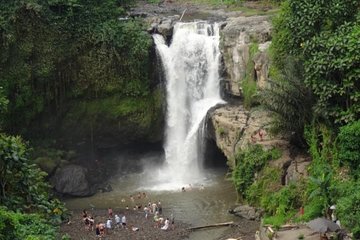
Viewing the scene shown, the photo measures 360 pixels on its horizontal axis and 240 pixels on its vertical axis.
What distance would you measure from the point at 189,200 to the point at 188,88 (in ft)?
28.3

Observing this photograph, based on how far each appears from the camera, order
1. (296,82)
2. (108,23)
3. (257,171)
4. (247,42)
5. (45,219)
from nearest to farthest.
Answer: (45,219) → (296,82) → (257,171) → (247,42) → (108,23)

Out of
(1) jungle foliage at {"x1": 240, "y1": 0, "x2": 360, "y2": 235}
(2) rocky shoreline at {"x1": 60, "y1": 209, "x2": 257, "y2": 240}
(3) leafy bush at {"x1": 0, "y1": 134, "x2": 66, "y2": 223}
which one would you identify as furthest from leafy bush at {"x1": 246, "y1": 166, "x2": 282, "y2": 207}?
(3) leafy bush at {"x1": 0, "y1": 134, "x2": 66, "y2": 223}

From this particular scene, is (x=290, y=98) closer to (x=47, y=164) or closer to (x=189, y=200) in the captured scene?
(x=189, y=200)

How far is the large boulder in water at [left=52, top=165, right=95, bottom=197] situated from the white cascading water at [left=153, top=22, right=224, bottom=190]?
15.1ft

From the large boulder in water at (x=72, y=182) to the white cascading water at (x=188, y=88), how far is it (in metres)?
4.60

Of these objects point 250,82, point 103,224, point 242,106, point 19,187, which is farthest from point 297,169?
point 19,187

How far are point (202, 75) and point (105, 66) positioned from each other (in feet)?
19.6

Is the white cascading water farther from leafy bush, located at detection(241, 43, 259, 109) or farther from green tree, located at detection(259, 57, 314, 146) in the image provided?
green tree, located at detection(259, 57, 314, 146)

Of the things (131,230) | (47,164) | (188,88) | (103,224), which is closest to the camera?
(131,230)

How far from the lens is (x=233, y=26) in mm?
34875

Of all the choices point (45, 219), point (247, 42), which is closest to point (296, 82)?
point (247, 42)

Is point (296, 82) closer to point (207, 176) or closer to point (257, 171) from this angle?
point (257, 171)

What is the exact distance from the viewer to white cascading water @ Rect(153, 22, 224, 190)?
35406 millimetres

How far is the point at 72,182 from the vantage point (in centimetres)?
3312
